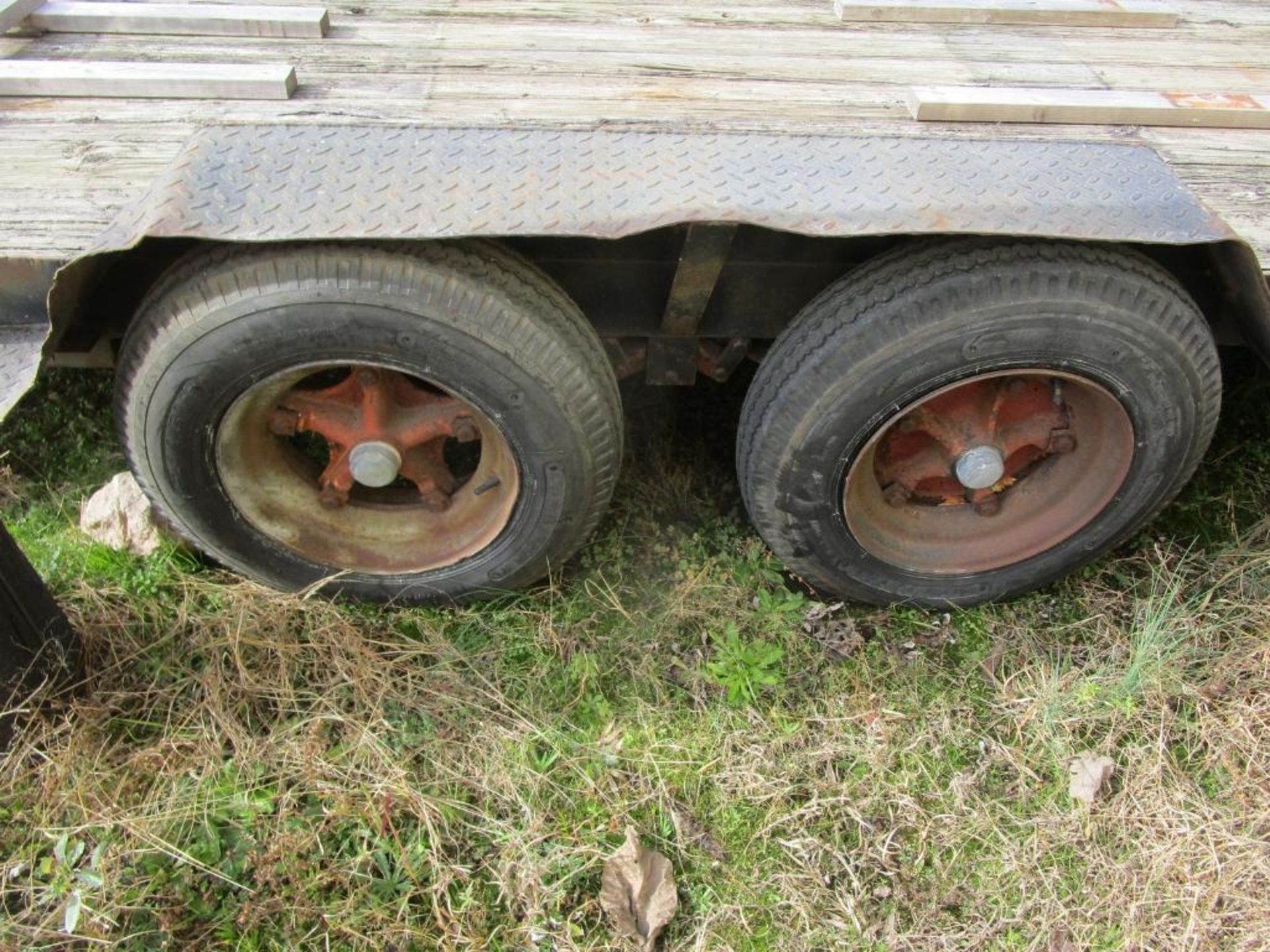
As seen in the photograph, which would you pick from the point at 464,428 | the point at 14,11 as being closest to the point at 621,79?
the point at 464,428

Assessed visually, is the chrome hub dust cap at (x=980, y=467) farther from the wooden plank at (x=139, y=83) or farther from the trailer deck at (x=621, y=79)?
the wooden plank at (x=139, y=83)

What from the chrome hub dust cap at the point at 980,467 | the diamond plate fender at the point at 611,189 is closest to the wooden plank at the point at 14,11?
the diamond plate fender at the point at 611,189

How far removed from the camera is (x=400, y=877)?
2396 millimetres

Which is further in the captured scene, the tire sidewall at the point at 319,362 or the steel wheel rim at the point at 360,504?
the steel wheel rim at the point at 360,504

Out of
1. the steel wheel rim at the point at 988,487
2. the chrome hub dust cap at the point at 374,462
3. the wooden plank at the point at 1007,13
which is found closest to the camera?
the chrome hub dust cap at the point at 374,462

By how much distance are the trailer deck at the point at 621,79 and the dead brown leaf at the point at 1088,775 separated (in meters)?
1.31

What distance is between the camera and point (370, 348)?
2307mm

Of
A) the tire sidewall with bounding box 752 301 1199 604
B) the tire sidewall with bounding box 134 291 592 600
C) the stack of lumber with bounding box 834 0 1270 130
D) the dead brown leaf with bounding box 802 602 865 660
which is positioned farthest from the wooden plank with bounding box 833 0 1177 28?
the dead brown leaf with bounding box 802 602 865 660

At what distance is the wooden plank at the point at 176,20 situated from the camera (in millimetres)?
2754

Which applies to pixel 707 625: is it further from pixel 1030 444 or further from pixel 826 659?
pixel 1030 444

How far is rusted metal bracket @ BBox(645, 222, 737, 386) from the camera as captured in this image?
222 centimetres

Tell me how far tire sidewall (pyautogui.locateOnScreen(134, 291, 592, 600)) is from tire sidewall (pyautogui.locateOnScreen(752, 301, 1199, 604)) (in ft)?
1.86

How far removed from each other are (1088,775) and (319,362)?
2.15m

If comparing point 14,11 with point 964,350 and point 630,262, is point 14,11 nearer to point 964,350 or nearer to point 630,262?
point 630,262
